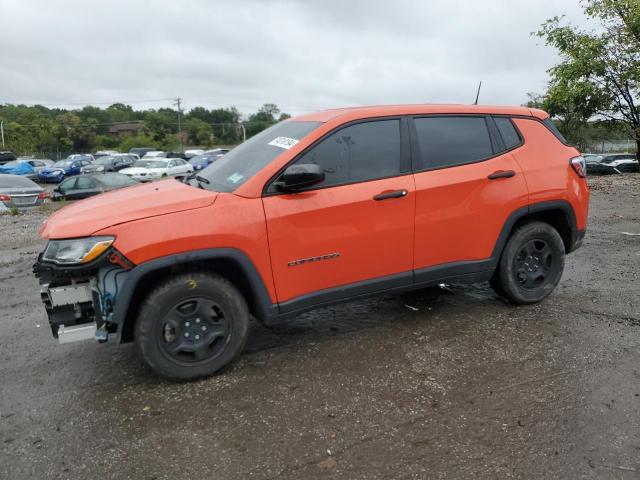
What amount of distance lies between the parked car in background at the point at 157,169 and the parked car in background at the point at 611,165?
75.9ft

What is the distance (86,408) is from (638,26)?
65.8 feet

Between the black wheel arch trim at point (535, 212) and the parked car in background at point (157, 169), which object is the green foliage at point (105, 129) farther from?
the black wheel arch trim at point (535, 212)

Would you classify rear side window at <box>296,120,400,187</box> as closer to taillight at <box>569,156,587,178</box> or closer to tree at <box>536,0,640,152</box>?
taillight at <box>569,156,587,178</box>

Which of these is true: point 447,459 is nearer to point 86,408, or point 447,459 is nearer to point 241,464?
point 241,464

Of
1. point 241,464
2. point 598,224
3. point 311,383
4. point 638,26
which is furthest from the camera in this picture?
point 638,26

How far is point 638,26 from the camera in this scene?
1723 cm

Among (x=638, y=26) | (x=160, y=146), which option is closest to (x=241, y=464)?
(x=638, y=26)

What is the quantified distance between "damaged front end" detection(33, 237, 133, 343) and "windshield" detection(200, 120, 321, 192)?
926 mm

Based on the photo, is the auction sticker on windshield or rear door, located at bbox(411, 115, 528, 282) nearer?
the auction sticker on windshield

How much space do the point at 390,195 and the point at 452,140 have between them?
86 cm

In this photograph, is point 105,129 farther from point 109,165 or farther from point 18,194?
point 18,194

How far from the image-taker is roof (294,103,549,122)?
4046 mm

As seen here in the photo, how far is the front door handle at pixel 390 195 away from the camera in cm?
386

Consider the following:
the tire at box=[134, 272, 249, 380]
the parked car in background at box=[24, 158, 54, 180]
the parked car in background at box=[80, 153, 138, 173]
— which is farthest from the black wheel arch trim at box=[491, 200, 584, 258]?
the parked car in background at box=[24, 158, 54, 180]
